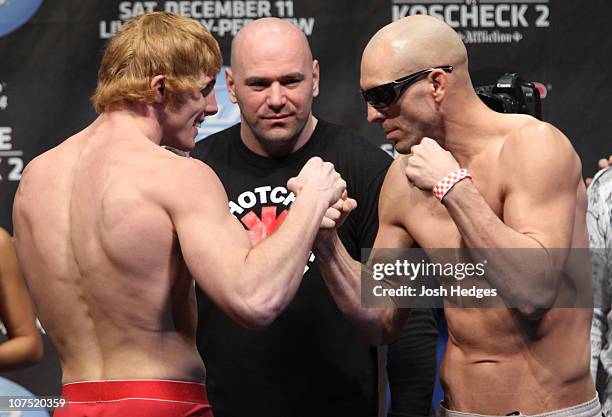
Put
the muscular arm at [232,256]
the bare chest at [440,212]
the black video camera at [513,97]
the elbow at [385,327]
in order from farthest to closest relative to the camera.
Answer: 1. the black video camera at [513,97]
2. the elbow at [385,327]
3. the bare chest at [440,212]
4. the muscular arm at [232,256]

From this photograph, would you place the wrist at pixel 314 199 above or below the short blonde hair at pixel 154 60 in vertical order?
below

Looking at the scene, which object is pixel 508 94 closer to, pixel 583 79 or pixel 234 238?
pixel 583 79

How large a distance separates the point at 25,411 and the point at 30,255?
158cm

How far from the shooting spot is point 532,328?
244 cm

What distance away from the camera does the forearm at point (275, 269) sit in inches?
82.1

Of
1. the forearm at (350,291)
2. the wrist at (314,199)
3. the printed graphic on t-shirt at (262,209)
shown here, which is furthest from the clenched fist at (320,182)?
the printed graphic on t-shirt at (262,209)

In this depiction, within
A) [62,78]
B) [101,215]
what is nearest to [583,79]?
[62,78]

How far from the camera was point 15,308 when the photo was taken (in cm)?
274

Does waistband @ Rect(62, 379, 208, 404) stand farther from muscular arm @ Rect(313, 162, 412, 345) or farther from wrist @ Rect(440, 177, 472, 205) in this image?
wrist @ Rect(440, 177, 472, 205)

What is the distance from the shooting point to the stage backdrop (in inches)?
144

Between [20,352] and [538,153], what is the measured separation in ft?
4.95

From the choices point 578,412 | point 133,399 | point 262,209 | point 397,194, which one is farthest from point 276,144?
point 578,412

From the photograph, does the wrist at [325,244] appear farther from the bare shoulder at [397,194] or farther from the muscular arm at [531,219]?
the muscular arm at [531,219]

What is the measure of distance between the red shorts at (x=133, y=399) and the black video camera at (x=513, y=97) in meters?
1.24
